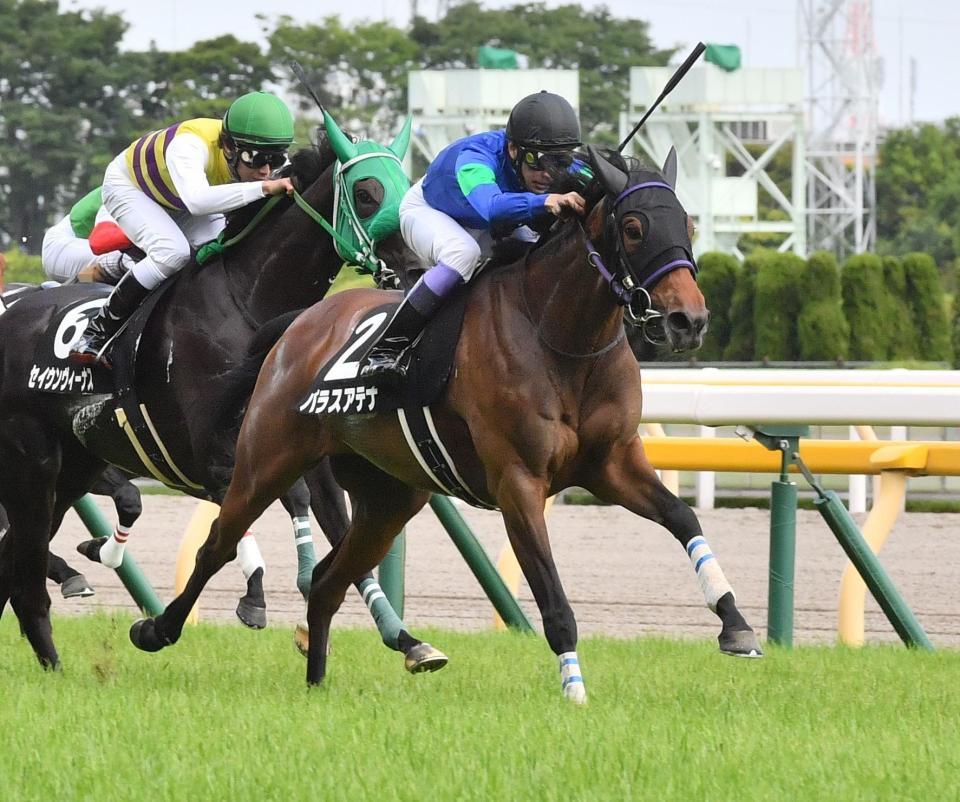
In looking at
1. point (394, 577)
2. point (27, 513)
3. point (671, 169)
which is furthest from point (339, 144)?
point (394, 577)

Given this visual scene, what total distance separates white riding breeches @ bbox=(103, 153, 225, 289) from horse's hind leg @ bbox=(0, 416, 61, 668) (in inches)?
29.4

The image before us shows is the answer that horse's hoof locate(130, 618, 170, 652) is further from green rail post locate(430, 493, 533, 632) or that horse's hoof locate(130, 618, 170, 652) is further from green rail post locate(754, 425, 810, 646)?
green rail post locate(754, 425, 810, 646)

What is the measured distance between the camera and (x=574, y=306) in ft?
16.5

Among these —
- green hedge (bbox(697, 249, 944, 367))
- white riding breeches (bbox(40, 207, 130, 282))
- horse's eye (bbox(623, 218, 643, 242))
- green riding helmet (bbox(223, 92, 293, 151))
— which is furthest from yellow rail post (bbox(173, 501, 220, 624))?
green hedge (bbox(697, 249, 944, 367))

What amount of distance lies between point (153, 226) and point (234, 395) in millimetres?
761

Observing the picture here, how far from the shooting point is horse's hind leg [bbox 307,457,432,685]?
5742 millimetres

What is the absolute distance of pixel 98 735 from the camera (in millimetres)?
4383

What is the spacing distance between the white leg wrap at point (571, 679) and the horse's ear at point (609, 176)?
1233mm

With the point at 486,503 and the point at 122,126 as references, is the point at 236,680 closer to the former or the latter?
the point at 486,503

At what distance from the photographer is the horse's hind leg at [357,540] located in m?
5.74

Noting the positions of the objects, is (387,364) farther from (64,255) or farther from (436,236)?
(64,255)

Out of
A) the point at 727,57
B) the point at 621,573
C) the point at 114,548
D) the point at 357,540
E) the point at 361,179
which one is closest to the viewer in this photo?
the point at 357,540

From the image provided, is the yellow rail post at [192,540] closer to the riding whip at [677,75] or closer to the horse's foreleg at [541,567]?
the horse's foreleg at [541,567]

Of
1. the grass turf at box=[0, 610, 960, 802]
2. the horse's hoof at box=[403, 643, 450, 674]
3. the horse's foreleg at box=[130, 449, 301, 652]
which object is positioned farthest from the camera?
the horse's foreleg at box=[130, 449, 301, 652]
